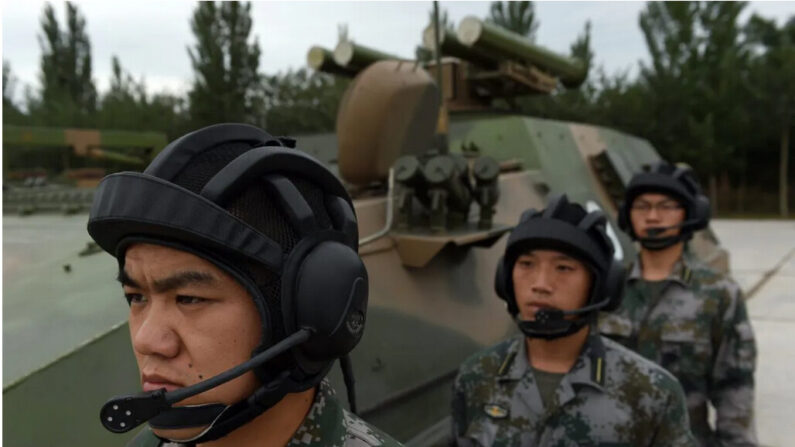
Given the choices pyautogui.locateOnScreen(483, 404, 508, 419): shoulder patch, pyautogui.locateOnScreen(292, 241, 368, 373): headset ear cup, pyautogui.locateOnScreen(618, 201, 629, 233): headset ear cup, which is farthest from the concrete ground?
pyautogui.locateOnScreen(292, 241, 368, 373): headset ear cup

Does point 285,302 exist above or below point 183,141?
below

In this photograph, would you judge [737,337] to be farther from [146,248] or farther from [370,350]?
[146,248]

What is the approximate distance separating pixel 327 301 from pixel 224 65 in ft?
72.9

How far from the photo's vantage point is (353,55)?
18.4ft

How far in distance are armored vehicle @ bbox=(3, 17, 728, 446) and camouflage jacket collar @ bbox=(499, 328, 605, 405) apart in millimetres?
687

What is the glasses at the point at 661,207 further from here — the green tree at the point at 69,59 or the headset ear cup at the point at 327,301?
the green tree at the point at 69,59

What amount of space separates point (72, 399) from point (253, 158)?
150 cm

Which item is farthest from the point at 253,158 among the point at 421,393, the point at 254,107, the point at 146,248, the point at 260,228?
the point at 254,107

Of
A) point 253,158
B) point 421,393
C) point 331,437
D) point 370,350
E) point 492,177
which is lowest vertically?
point 421,393

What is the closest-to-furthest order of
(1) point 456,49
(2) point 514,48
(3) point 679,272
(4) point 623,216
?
(3) point 679,272 < (4) point 623,216 < (1) point 456,49 < (2) point 514,48

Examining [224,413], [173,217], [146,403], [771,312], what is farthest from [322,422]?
[771,312]

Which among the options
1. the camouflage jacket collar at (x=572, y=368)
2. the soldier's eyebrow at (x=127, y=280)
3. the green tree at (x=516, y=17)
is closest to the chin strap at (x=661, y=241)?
the camouflage jacket collar at (x=572, y=368)

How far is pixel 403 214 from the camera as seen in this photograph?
3.70m

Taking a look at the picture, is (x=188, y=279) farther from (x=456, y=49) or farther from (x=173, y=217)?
(x=456, y=49)
